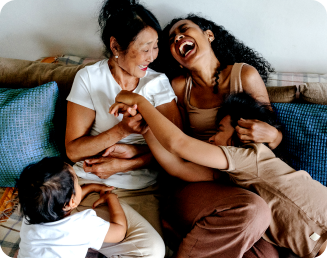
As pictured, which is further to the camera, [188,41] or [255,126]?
[188,41]

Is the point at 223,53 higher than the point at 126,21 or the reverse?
the reverse

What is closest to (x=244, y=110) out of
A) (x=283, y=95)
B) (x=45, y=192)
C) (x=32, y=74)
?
(x=283, y=95)

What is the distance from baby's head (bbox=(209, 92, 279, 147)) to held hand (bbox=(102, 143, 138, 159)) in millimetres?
437

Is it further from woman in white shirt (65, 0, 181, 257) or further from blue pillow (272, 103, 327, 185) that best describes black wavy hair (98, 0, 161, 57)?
blue pillow (272, 103, 327, 185)

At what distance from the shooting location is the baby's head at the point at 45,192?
944 mm

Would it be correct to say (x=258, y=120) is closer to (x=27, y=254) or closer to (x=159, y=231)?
(x=159, y=231)

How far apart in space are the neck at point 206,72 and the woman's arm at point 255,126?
191mm

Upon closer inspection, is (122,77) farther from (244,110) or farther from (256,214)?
(256,214)

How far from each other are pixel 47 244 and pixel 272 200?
3.12ft

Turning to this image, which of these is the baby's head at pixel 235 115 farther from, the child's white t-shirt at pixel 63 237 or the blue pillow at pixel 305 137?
the child's white t-shirt at pixel 63 237

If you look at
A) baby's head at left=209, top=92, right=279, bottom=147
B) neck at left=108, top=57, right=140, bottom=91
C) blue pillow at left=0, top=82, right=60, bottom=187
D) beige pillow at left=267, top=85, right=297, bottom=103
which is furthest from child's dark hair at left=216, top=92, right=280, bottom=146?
blue pillow at left=0, top=82, right=60, bottom=187

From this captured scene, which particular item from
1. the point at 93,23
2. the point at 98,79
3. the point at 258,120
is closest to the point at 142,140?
the point at 98,79

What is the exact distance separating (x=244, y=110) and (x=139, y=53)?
607 mm

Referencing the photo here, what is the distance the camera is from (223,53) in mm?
1528
